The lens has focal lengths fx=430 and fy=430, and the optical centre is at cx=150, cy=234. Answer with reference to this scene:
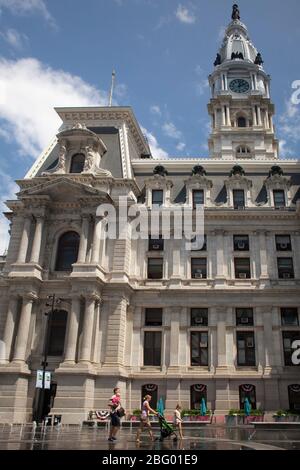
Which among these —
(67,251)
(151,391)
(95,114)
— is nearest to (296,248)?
(151,391)

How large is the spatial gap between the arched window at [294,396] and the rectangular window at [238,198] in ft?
56.3

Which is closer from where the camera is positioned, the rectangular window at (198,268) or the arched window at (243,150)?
the rectangular window at (198,268)

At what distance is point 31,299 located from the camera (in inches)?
1425

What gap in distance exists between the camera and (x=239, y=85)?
294ft

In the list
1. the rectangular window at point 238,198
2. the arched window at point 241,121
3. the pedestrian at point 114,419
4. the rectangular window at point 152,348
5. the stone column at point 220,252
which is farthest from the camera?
the arched window at point 241,121

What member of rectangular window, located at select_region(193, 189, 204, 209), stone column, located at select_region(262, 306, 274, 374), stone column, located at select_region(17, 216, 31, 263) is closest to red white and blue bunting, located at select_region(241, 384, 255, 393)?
stone column, located at select_region(262, 306, 274, 374)

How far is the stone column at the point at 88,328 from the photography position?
33.6 m

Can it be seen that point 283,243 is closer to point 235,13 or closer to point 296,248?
point 296,248

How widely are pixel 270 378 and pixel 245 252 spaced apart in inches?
454

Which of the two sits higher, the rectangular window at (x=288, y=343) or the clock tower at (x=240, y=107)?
the clock tower at (x=240, y=107)

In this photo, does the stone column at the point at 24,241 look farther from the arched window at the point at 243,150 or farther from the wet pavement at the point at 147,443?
the arched window at the point at 243,150

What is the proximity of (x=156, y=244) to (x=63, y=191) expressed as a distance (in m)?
10.2

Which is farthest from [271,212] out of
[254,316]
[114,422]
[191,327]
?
[114,422]

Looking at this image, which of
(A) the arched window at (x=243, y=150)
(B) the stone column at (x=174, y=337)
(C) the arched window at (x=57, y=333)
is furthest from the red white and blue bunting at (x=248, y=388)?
(A) the arched window at (x=243, y=150)
